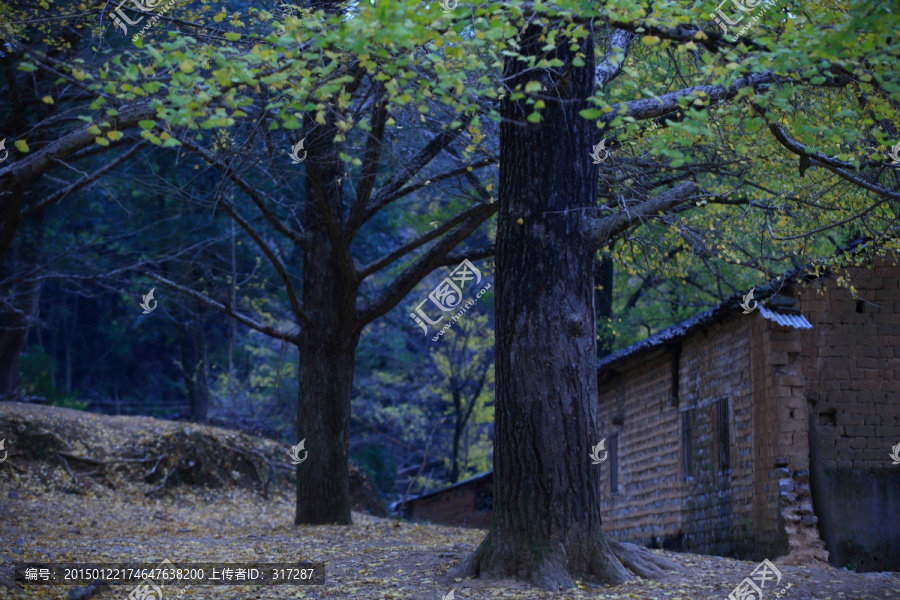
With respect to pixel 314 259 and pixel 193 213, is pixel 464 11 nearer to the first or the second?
pixel 314 259

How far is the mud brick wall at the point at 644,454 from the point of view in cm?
1330

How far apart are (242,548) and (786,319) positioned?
7.44 m

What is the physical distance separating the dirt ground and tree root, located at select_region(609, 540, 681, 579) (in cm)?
16

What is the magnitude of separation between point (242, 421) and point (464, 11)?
1920 cm

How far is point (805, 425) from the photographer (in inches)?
388

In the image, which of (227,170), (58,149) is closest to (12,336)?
(227,170)

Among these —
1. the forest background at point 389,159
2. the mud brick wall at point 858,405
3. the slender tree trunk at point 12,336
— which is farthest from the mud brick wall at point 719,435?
the slender tree trunk at point 12,336

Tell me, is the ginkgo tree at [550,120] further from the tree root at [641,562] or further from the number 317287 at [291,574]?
the number 317287 at [291,574]

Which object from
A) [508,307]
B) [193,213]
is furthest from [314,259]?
[193,213]

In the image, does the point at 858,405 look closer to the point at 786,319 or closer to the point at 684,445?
the point at 786,319

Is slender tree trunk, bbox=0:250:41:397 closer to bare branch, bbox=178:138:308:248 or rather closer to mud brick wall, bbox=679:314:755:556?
bare branch, bbox=178:138:308:248

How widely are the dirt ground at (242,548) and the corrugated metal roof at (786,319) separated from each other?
3041 mm

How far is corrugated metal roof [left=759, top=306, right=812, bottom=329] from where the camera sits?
9.96m

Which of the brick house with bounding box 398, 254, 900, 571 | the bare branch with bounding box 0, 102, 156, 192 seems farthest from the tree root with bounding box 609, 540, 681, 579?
the bare branch with bounding box 0, 102, 156, 192
